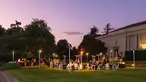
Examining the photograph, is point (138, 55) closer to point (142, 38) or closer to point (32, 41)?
point (142, 38)

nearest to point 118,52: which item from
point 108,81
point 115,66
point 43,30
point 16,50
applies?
point 43,30

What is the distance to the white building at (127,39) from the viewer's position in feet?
283

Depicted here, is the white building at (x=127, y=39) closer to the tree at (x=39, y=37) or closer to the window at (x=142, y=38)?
the window at (x=142, y=38)

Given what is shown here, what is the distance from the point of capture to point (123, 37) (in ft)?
312

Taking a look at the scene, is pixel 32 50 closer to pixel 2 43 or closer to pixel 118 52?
pixel 2 43

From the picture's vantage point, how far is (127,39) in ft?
303


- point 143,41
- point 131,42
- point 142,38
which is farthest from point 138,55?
point 131,42

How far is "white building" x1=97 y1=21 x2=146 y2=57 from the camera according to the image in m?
86.4

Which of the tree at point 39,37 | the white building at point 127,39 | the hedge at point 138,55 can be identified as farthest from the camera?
the tree at point 39,37

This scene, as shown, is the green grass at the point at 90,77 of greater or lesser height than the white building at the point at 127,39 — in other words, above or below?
below

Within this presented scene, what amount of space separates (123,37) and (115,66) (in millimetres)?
44107

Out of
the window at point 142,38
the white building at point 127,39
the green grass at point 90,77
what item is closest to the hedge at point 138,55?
the white building at point 127,39

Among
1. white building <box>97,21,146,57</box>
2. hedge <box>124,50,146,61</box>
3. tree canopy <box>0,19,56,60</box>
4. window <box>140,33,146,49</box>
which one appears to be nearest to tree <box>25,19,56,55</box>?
tree canopy <box>0,19,56,60</box>

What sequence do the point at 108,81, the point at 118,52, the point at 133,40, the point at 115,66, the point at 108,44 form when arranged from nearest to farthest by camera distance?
1. the point at 108,81
2. the point at 115,66
3. the point at 133,40
4. the point at 118,52
5. the point at 108,44
